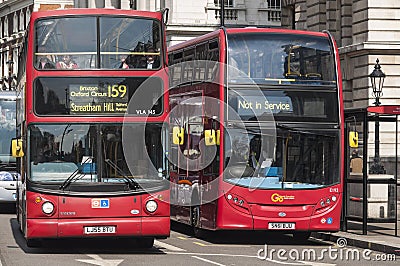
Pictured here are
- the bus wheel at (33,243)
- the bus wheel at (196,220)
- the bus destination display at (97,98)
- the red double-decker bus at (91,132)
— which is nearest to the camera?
the red double-decker bus at (91,132)

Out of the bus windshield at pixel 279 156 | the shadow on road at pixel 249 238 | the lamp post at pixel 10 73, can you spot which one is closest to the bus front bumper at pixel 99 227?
the bus windshield at pixel 279 156

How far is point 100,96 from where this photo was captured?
18703 mm

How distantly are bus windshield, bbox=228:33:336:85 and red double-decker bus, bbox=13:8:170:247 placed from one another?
2.73 metres

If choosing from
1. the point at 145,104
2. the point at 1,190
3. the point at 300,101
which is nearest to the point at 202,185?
the point at 300,101

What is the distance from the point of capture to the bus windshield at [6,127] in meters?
31.7

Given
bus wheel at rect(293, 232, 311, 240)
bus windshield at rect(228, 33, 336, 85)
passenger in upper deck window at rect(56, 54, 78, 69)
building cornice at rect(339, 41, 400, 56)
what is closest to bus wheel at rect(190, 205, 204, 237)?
bus wheel at rect(293, 232, 311, 240)

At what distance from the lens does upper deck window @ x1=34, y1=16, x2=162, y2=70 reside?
61.5 ft

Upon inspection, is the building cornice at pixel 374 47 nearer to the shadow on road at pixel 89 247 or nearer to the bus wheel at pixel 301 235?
the bus wheel at pixel 301 235

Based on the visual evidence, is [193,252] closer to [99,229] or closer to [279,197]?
[99,229]

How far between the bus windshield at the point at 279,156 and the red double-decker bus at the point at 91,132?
2688 millimetres

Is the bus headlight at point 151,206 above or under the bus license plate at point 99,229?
above

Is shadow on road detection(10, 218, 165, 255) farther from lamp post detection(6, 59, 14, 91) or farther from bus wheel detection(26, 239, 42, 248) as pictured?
lamp post detection(6, 59, 14, 91)

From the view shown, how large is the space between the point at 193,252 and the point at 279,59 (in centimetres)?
430

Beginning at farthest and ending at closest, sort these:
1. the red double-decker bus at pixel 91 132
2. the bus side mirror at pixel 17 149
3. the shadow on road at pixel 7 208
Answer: the shadow on road at pixel 7 208 < the bus side mirror at pixel 17 149 < the red double-decker bus at pixel 91 132
